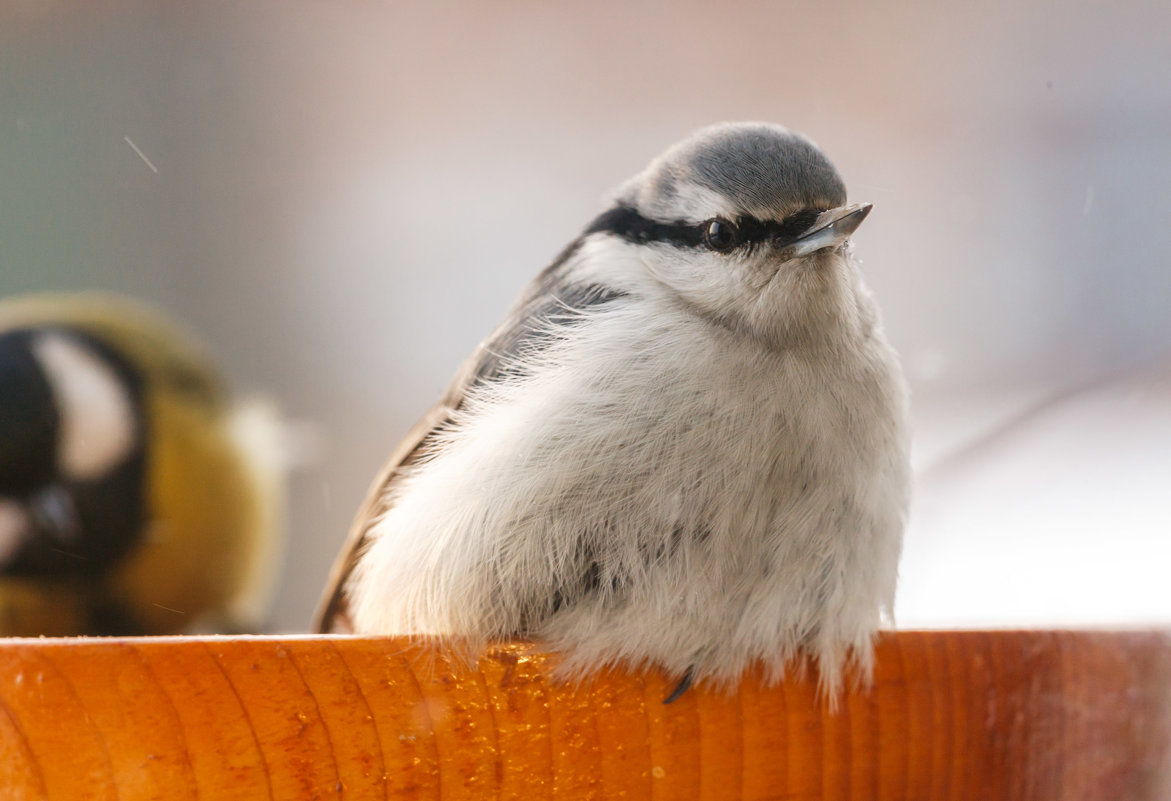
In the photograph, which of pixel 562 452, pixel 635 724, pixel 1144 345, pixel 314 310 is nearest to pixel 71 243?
pixel 314 310

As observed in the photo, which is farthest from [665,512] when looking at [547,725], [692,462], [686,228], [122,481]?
[122,481]

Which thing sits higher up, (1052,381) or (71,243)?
(71,243)

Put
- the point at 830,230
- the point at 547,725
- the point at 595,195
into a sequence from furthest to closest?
the point at 595,195, the point at 830,230, the point at 547,725

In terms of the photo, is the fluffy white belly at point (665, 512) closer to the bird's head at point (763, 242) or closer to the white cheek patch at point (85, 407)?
the bird's head at point (763, 242)

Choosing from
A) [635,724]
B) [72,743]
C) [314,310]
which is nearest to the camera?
[72,743]

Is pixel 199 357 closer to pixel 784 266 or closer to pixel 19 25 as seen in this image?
pixel 19 25

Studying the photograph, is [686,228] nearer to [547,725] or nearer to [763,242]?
[763,242]

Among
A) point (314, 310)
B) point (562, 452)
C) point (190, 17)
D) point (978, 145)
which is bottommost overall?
point (562, 452)
